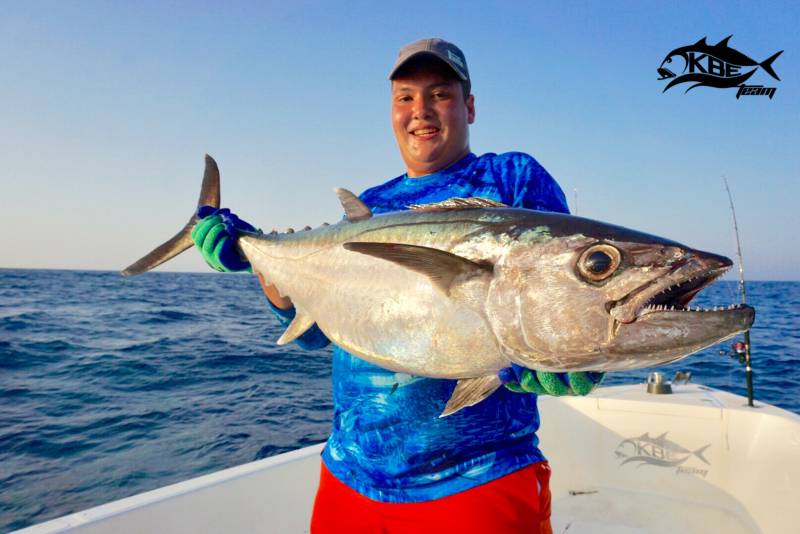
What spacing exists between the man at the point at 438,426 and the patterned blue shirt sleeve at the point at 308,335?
1.10 ft

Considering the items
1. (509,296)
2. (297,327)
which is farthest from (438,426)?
(297,327)

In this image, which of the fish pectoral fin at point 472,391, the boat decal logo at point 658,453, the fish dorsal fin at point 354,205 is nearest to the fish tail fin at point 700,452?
the boat decal logo at point 658,453

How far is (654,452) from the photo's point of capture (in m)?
5.27

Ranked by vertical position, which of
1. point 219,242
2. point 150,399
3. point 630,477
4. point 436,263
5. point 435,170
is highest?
point 435,170

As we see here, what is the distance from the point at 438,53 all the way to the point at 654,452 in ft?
15.1

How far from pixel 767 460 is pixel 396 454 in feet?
14.1

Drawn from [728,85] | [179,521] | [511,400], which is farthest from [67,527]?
[728,85]

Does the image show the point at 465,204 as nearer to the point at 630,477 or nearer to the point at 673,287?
the point at 673,287

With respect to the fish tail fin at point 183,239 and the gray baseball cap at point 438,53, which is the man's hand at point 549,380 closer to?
the gray baseball cap at point 438,53

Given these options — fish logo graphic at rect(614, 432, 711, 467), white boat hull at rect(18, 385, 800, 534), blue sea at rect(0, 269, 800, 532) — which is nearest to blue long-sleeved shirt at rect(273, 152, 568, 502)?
white boat hull at rect(18, 385, 800, 534)

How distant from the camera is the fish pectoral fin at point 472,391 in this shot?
1.79 metres

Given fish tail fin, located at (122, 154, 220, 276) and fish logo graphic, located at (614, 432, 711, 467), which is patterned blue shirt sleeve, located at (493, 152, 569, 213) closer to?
fish tail fin, located at (122, 154, 220, 276)

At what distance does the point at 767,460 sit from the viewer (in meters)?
4.71

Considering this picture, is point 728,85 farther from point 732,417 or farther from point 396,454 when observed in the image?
point 396,454
